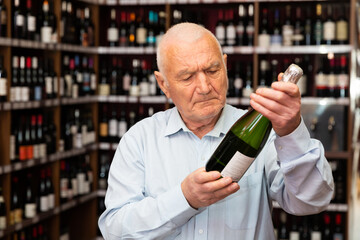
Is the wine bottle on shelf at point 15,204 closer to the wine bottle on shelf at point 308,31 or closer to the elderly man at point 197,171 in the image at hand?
the elderly man at point 197,171

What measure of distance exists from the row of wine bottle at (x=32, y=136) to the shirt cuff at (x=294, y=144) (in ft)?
8.65

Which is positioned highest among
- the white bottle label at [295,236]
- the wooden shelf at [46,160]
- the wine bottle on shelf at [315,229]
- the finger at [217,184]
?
the finger at [217,184]

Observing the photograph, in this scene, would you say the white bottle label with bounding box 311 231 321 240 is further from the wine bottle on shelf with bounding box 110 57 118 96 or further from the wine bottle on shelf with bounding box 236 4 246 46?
the wine bottle on shelf with bounding box 110 57 118 96

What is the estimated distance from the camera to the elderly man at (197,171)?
4.10 feet

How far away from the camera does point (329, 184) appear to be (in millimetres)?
1279

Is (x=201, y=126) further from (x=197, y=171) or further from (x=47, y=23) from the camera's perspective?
(x=47, y=23)

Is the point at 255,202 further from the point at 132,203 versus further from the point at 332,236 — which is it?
the point at 332,236

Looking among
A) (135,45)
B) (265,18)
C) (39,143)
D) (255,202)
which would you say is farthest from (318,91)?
(255,202)

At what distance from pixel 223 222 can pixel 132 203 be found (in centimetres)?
26

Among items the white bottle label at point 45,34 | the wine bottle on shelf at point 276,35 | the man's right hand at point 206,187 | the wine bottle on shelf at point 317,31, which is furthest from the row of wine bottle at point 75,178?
the man's right hand at point 206,187

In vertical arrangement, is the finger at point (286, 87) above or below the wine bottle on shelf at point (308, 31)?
below

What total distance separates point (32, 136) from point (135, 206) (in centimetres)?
259

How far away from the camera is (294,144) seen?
1202 mm

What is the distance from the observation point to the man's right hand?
122cm
